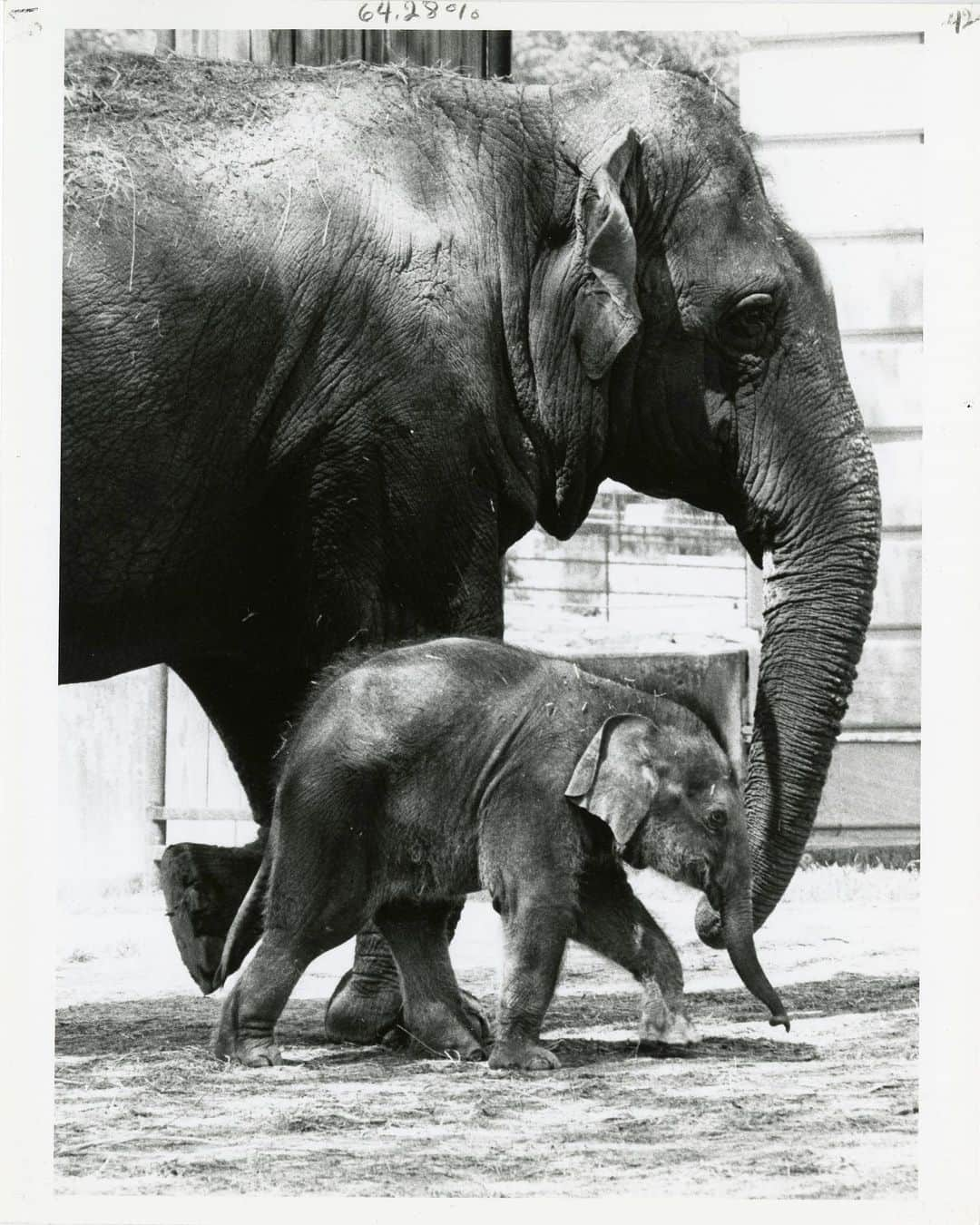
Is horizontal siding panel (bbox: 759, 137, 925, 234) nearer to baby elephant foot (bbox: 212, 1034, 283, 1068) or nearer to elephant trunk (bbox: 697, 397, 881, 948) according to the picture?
elephant trunk (bbox: 697, 397, 881, 948)

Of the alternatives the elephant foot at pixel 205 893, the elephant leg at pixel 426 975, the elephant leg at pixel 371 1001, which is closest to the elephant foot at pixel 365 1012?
the elephant leg at pixel 371 1001

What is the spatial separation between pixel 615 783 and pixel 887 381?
6003 mm

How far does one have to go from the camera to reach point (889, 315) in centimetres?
1170

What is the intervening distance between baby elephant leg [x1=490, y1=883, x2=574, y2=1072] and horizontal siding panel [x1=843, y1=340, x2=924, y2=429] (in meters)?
6.07

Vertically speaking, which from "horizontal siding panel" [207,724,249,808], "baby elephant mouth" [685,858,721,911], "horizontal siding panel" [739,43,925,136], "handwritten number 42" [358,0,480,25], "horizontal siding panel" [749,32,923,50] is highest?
"horizontal siding panel" [749,32,923,50]

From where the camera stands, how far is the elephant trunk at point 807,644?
668 centimetres

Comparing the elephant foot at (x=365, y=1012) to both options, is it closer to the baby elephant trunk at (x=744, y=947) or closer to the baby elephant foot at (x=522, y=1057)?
the baby elephant foot at (x=522, y=1057)

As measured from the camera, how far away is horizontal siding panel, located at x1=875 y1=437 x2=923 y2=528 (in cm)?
1165

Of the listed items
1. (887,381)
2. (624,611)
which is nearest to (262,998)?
(887,381)

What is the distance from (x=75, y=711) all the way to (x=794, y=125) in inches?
182

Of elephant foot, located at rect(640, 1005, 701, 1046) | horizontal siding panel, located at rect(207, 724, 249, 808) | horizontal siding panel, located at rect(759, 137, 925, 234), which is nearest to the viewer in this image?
elephant foot, located at rect(640, 1005, 701, 1046)

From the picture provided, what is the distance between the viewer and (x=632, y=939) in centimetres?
634

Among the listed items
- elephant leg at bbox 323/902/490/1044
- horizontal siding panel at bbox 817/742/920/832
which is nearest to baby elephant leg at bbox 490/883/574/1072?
elephant leg at bbox 323/902/490/1044

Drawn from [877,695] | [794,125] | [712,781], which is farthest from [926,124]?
[877,695]
